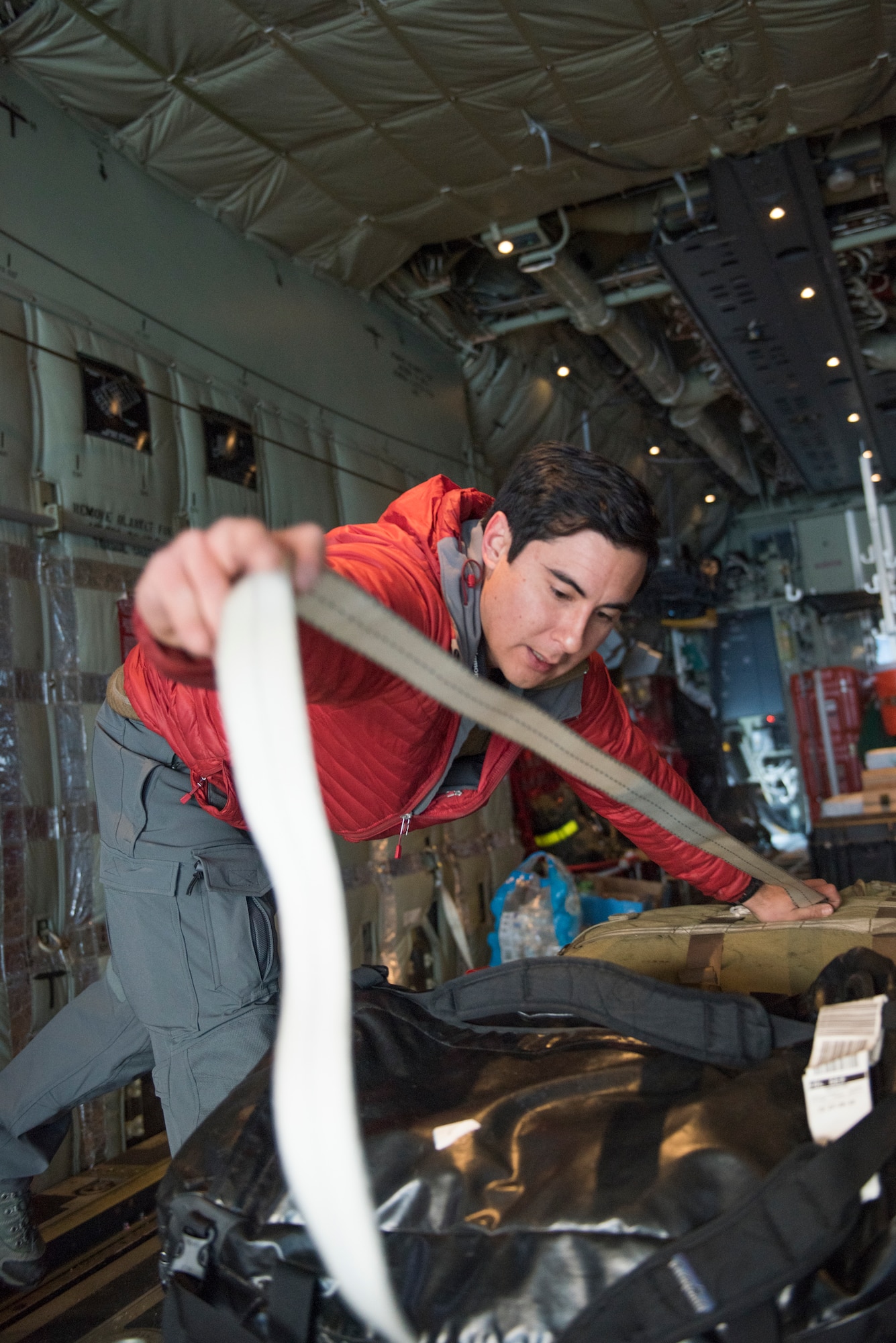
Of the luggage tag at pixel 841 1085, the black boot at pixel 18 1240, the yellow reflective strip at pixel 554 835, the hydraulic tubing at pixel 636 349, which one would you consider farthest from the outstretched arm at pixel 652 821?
the yellow reflective strip at pixel 554 835

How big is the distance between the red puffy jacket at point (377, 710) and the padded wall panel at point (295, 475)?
8.10ft

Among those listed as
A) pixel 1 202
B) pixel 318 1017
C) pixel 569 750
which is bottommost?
pixel 318 1017

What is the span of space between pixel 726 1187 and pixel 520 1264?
0.70 feet

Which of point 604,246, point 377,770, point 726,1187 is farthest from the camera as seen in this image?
point 604,246

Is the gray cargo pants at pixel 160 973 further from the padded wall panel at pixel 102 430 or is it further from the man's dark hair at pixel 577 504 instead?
the padded wall panel at pixel 102 430

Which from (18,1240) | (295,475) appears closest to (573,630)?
(18,1240)

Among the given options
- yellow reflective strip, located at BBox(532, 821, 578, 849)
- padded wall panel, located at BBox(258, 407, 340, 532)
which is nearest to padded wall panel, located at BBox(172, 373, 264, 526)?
padded wall panel, located at BBox(258, 407, 340, 532)

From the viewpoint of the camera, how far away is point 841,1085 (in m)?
0.99

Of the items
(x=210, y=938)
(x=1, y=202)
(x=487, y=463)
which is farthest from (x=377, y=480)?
(x=210, y=938)

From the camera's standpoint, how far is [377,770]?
5.21ft

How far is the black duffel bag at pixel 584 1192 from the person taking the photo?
2.80 feet

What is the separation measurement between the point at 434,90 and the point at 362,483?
75.1 inches

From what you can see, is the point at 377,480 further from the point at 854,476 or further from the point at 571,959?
the point at 854,476

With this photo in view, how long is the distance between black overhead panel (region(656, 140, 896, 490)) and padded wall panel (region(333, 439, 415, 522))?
1808 mm
